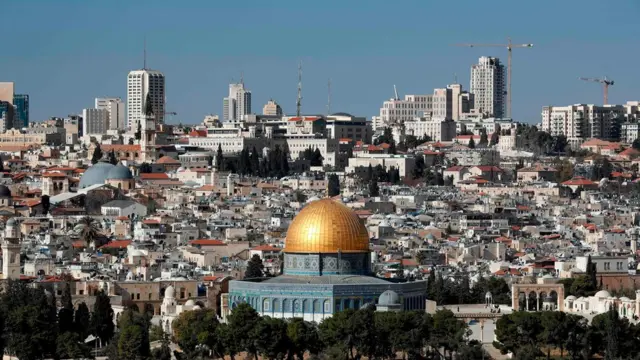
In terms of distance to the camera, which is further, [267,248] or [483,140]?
[483,140]

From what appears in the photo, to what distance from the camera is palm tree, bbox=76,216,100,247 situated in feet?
243

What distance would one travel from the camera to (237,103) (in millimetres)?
181000

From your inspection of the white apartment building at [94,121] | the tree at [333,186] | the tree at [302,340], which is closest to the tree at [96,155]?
the tree at [333,186]

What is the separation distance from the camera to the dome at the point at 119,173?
97331mm

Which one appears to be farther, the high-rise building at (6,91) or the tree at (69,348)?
the high-rise building at (6,91)

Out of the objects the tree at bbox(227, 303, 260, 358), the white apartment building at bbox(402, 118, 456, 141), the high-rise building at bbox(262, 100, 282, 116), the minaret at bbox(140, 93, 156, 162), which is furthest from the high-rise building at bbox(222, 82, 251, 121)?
the tree at bbox(227, 303, 260, 358)

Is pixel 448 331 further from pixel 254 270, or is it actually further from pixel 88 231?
pixel 88 231

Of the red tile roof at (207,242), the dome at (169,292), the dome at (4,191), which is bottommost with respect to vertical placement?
the dome at (169,292)

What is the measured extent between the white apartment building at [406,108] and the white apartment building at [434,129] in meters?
23.4

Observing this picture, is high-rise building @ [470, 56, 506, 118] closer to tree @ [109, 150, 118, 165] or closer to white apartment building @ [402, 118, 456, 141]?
white apartment building @ [402, 118, 456, 141]

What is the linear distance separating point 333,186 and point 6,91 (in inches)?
3277

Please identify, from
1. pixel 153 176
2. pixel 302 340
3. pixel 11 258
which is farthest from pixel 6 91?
pixel 302 340

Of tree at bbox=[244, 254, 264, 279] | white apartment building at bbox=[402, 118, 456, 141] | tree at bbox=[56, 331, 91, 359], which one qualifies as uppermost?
white apartment building at bbox=[402, 118, 456, 141]

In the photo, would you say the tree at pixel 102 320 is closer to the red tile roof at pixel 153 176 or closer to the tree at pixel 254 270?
the tree at pixel 254 270
